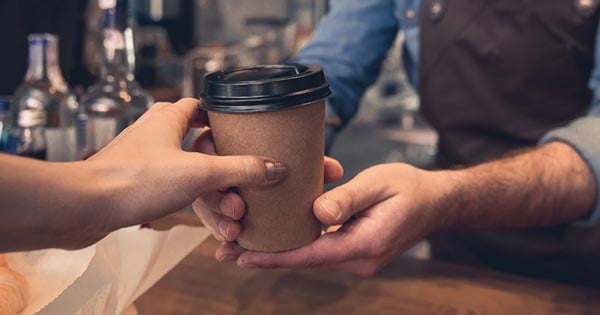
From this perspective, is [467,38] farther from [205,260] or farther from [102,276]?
[102,276]

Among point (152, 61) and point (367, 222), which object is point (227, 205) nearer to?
point (367, 222)

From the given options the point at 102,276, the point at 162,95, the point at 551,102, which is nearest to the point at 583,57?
the point at 551,102

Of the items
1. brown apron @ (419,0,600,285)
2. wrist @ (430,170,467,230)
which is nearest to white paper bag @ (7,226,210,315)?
Answer: wrist @ (430,170,467,230)

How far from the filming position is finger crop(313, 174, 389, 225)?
0.76 meters

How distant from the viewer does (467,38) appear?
4.31 ft

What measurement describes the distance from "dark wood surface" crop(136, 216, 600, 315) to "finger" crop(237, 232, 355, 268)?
0.11 meters

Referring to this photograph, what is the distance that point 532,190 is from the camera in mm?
1009

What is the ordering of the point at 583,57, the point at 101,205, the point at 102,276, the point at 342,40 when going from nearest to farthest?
the point at 101,205 < the point at 102,276 < the point at 583,57 < the point at 342,40

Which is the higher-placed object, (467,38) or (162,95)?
(467,38)

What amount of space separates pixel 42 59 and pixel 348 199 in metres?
0.78

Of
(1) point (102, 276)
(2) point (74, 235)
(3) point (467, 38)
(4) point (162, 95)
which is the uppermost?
(3) point (467, 38)

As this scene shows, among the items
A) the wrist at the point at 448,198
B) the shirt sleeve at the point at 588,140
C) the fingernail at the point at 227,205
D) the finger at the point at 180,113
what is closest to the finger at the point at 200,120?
the finger at the point at 180,113

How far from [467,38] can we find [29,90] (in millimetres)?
899

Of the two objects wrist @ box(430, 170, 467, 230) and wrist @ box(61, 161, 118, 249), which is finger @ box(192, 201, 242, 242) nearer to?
wrist @ box(61, 161, 118, 249)
